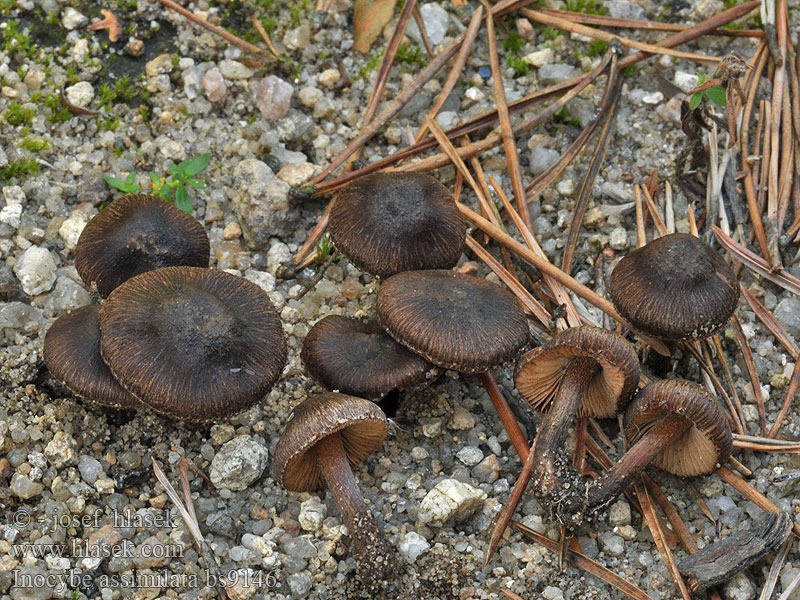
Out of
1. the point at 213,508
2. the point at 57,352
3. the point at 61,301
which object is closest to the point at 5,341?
the point at 61,301

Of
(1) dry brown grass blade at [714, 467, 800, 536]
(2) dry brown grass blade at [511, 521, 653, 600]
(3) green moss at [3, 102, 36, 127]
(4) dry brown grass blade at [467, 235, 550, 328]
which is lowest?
(2) dry brown grass blade at [511, 521, 653, 600]

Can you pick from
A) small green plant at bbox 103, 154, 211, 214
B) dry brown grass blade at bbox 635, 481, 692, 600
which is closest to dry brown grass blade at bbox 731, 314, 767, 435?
dry brown grass blade at bbox 635, 481, 692, 600

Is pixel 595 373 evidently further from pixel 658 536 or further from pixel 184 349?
pixel 184 349

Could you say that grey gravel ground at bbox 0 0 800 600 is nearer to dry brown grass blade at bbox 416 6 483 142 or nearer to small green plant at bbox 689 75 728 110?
dry brown grass blade at bbox 416 6 483 142

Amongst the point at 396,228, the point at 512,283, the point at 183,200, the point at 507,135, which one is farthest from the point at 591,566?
the point at 183,200

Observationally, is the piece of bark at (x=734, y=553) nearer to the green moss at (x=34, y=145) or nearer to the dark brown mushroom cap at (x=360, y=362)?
the dark brown mushroom cap at (x=360, y=362)

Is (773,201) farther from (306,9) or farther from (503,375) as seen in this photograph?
(306,9)
